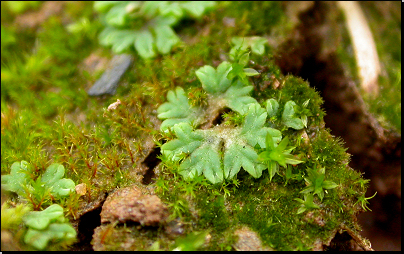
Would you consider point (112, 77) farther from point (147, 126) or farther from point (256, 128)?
point (256, 128)

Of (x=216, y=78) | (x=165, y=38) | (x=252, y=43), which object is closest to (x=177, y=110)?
(x=216, y=78)

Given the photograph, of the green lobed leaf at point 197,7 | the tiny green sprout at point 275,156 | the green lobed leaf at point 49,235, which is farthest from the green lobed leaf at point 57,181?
the green lobed leaf at point 197,7

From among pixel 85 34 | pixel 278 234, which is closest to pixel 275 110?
pixel 278 234

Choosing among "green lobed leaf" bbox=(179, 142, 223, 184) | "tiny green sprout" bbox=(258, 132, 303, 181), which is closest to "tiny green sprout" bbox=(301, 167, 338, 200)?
"tiny green sprout" bbox=(258, 132, 303, 181)

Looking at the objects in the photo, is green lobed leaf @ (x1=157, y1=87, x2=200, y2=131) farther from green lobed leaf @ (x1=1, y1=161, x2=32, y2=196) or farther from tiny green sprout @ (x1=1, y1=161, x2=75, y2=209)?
green lobed leaf @ (x1=1, y1=161, x2=32, y2=196)

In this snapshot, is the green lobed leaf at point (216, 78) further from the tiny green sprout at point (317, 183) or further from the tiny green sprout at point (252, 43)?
the tiny green sprout at point (317, 183)

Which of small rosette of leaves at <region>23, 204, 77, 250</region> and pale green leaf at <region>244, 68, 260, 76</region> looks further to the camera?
pale green leaf at <region>244, 68, 260, 76</region>

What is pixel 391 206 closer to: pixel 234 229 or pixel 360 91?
pixel 360 91
